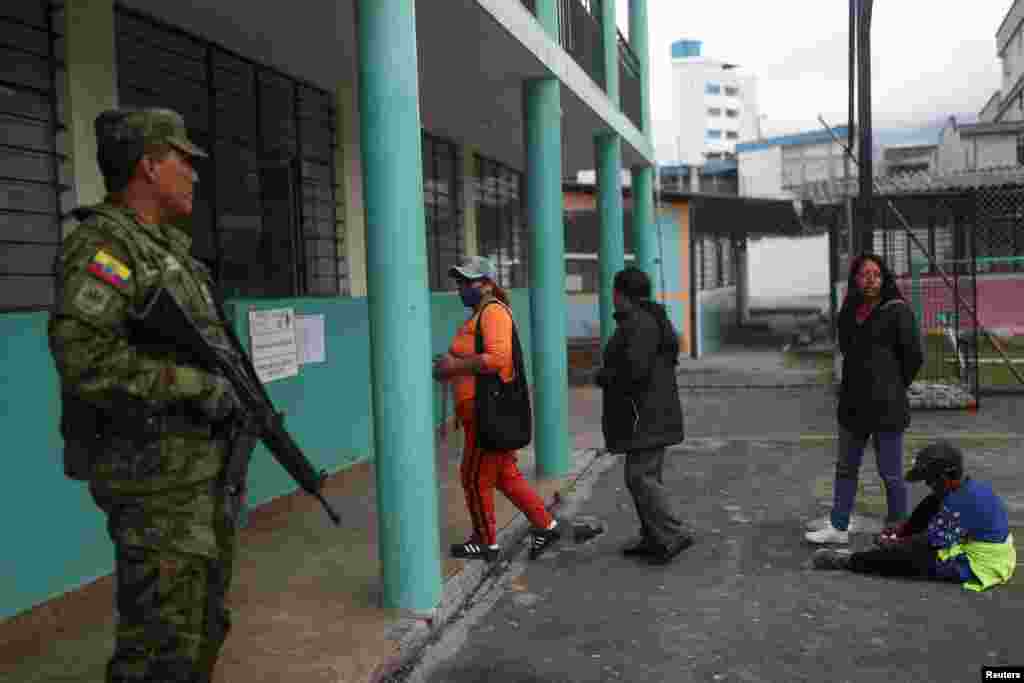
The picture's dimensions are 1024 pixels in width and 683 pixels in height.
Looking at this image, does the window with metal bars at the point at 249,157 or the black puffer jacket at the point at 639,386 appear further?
the window with metal bars at the point at 249,157

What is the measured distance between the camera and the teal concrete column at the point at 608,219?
32.3 ft

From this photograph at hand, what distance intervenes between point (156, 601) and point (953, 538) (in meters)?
4.01

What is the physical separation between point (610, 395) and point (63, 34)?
358cm

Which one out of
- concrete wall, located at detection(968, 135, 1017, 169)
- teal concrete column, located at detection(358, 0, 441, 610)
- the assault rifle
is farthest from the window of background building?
the assault rifle

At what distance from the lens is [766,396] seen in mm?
13430

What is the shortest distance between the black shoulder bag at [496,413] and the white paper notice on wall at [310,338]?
2.44m

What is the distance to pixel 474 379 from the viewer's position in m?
→ 5.30

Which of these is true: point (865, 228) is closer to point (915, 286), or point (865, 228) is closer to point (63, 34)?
point (915, 286)

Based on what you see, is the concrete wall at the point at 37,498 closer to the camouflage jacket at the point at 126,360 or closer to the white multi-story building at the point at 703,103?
the camouflage jacket at the point at 126,360

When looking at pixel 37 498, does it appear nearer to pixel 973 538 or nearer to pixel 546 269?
pixel 546 269

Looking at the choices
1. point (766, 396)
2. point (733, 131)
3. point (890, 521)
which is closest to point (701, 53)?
point (733, 131)

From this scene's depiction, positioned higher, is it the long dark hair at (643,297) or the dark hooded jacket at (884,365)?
the long dark hair at (643,297)

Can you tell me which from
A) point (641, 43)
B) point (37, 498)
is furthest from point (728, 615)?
point (641, 43)

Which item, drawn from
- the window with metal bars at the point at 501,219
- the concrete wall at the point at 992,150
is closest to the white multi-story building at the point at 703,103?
the concrete wall at the point at 992,150
